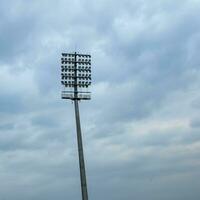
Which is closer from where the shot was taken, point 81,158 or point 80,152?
point 81,158

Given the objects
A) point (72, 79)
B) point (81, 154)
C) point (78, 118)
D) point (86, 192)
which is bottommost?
point (86, 192)

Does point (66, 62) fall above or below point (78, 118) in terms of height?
above

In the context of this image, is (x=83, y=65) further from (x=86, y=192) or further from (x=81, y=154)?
(x=86, y=192)

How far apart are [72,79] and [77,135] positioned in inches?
273

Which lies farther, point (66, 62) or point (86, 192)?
point (66, 62)

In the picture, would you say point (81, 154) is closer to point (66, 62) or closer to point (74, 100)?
point (74, 100)

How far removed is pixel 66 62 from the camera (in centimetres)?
6788

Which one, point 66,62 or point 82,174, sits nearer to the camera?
point 82,174

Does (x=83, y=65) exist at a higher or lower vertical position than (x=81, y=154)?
higher

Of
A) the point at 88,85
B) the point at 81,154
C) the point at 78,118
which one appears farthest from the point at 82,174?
the point at 88,85

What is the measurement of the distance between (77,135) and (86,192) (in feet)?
23.2

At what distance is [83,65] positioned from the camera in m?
68.6

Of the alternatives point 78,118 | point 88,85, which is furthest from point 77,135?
point 88,85

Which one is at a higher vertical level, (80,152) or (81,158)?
(80,152)
